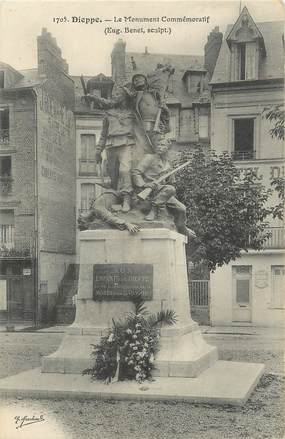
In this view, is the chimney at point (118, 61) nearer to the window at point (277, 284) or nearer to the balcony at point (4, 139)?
the balcony at point (4, 139)

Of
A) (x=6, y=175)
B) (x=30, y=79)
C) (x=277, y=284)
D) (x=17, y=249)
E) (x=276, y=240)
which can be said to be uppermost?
(x=30, y=79)

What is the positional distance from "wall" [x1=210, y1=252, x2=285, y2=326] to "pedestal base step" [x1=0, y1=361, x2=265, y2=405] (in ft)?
54.2

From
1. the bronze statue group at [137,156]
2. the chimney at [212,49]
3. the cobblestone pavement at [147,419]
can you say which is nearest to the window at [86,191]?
the chimney at [212,49]

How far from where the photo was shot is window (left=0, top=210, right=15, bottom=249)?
26.5 metres

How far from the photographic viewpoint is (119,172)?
9.23 meters

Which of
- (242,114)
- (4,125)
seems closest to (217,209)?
(242,114)

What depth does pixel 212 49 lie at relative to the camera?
29.3 m

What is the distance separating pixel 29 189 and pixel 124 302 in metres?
18.4

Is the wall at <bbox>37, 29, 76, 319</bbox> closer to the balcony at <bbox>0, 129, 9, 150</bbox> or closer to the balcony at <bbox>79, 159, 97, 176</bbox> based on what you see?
the balcony at <bbox>79, 159, 97, 176</bbox>

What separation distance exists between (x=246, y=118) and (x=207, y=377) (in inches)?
773

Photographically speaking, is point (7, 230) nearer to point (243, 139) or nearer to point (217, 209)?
point (243, 139)

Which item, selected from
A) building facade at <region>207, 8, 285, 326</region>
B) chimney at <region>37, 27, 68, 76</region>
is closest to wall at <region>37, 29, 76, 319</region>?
chimney at <region>37, 27, 68, 76</region>

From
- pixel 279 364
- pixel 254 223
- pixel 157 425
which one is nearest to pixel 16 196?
pixel 254 223

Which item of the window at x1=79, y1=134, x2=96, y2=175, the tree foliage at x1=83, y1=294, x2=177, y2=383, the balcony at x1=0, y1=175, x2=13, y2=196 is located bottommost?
the tree foliage at x1=83, y1=294, x2=177, y2=383
